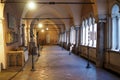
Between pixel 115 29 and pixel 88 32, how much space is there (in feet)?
5.95

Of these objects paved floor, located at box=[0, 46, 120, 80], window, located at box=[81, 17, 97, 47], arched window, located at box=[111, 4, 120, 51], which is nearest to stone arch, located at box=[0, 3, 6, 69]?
paved floor, located at box=[0, 46, 120, 80]

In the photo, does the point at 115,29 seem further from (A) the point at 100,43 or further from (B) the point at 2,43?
(B) the point at 2,43

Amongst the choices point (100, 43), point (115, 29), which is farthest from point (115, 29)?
point (100, 43)

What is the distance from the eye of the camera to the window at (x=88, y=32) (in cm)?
1275

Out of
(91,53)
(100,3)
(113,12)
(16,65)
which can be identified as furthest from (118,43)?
(16,65)

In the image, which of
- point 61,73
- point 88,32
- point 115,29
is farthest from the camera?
point 88,32

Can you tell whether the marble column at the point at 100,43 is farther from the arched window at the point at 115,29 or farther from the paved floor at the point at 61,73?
the arched window at the point at 115,29

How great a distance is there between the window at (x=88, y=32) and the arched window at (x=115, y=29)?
1068 millimetres

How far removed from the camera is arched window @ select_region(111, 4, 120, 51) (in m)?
11.0

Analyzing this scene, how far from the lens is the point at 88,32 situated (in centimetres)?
1270

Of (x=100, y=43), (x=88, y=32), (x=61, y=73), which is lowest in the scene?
(x=61, y=73)

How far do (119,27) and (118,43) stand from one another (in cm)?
74

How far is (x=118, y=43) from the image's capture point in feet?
36.2

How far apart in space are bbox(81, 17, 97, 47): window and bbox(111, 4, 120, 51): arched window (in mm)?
1068
